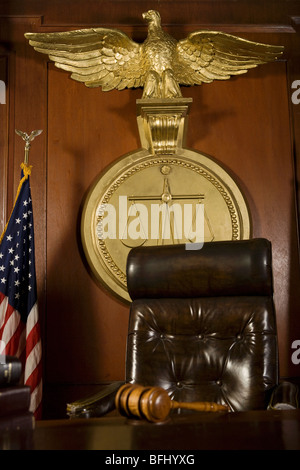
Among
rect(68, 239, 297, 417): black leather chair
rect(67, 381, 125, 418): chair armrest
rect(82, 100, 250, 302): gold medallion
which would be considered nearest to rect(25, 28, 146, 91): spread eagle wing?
rect(82, 100, 250, 302): gold medallion

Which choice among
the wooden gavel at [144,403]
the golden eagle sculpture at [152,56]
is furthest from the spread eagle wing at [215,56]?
the wooden gavel at [144,403]

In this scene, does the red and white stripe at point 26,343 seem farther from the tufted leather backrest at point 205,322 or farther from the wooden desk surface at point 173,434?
the wooden desk surface at point 173,434

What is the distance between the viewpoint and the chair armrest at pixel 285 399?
126cm

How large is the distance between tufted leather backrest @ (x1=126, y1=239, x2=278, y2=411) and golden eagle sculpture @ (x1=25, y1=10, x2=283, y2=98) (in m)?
1.06

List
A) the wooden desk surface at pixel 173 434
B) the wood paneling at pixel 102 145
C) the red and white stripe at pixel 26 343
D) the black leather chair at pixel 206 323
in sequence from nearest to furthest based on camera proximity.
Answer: the wooden desk surface at pixel 173 434, the black leather chair at pixel 206 323, the red and white stripe at pixel 26 343, the wood paneling at pixel 102 145

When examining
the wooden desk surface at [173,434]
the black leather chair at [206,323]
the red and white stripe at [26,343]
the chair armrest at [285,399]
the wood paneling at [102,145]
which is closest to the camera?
the wooden desk surface at [173,434]

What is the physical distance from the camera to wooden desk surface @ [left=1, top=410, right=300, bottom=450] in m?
0.75

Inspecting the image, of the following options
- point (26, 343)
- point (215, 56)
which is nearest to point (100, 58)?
point (215, 56)

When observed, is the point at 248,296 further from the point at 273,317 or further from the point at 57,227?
the point at 57,227

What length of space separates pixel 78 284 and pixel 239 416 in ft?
5.04

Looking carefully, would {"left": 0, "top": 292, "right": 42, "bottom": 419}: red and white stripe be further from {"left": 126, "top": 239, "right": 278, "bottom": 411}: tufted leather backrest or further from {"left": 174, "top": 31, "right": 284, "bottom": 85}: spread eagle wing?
{"left": 174, "top": 31, "right": 284, "bottom": 85}: spread eagle wing

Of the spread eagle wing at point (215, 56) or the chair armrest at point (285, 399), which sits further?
the spread eagle wing at point (215, 56)

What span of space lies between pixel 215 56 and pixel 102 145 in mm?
792

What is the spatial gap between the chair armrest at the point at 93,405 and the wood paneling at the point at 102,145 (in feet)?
3.01
